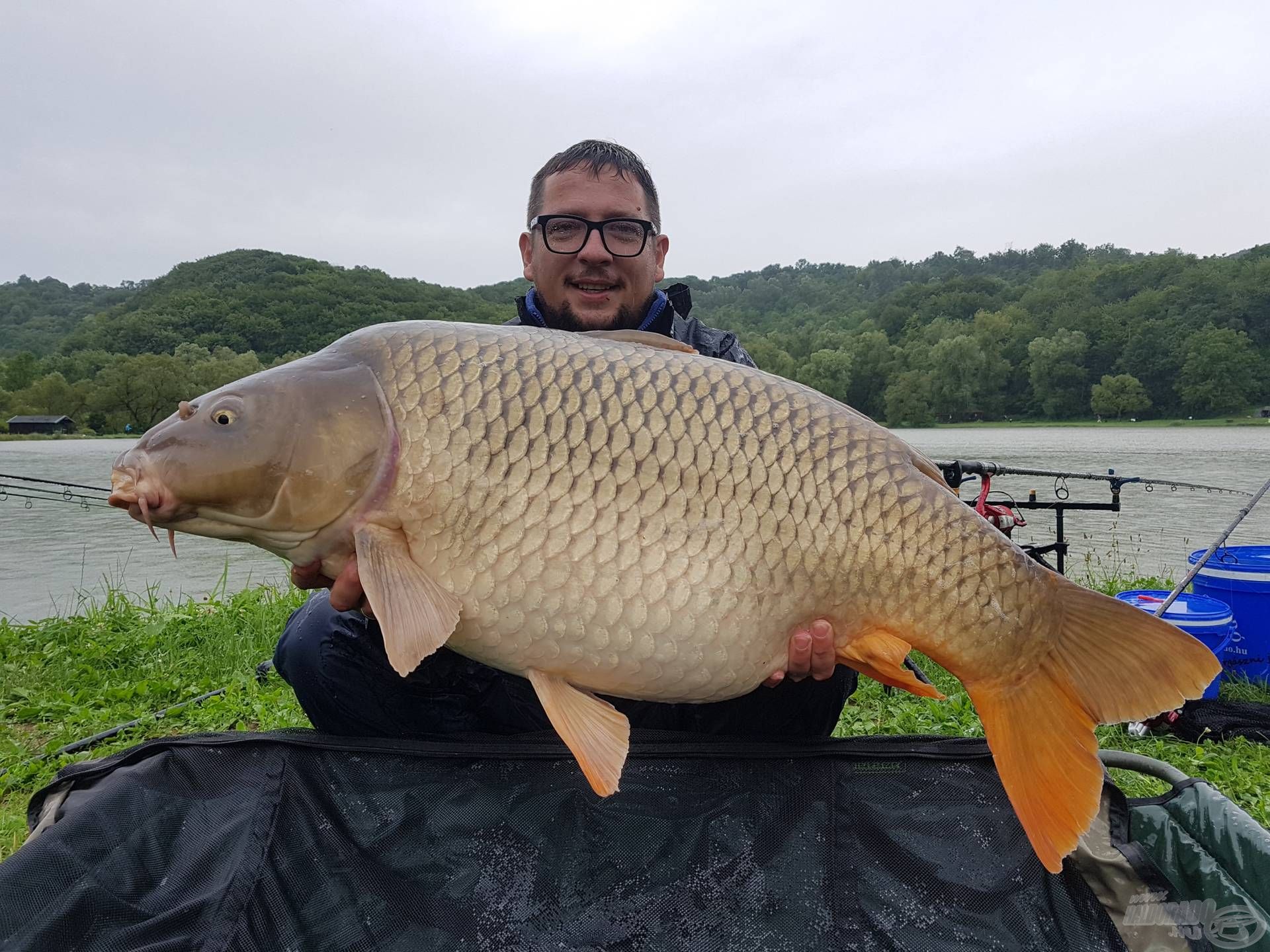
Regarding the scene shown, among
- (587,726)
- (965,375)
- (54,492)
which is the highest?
(587,726)

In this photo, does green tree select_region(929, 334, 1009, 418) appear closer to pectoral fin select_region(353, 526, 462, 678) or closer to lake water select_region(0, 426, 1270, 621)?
lake water select_region(0, 426, 1270, 621)

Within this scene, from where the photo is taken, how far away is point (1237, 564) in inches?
98.9

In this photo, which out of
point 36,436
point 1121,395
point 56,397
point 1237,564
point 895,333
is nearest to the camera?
point 1237,564

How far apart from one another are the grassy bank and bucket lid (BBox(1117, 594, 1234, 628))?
0.77 feet

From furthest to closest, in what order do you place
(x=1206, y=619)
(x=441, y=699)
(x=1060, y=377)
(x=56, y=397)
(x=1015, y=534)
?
1. (x=1060, y=377)
2. (x=56, y=397)
3. (x=1015, y=534)
4. (x=1206, y=619)
5. (x=441, y=699)

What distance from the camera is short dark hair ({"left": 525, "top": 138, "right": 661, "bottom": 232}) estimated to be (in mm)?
1944

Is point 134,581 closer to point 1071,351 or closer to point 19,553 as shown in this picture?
point 19,553

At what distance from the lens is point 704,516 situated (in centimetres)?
102

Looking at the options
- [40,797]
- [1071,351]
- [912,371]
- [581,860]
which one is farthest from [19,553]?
[1071,351]

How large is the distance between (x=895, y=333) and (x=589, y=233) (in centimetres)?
3335

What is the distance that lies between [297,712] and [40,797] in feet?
3.04

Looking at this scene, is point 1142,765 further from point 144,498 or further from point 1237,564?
point 1237,564

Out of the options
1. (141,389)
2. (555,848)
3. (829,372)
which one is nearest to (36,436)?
(141,389)

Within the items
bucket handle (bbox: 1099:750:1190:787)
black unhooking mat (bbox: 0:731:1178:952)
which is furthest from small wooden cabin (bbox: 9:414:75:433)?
bucket handle (bbox: 1099:750:1190:787)
